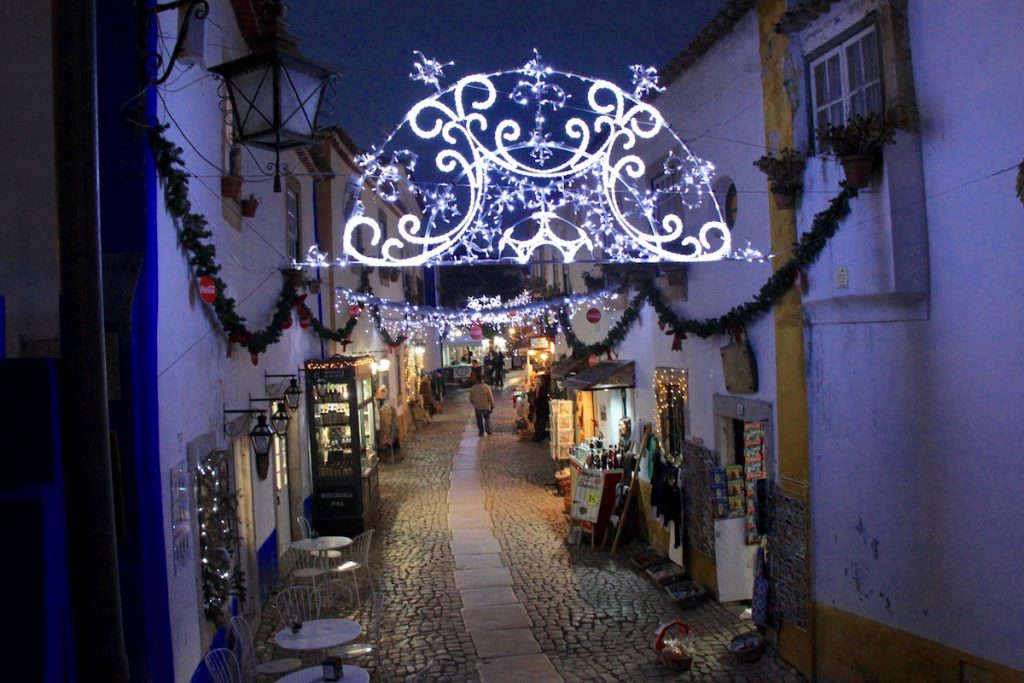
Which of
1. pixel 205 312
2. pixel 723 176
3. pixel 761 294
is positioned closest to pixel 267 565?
pixel 205 312

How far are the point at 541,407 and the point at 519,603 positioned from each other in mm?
14063

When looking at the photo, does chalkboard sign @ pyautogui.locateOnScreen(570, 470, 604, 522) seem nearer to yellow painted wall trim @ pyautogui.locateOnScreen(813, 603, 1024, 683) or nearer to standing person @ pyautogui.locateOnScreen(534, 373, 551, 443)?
yellow painted wall trim @ pyautogui.locateOnScreen(813, 603, 1024, 683)

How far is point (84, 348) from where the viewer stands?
3488 millimetres

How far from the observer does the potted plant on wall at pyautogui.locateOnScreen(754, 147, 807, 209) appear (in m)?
8.26

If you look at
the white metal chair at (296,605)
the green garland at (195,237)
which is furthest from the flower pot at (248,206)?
the white metal chair at (296,605)

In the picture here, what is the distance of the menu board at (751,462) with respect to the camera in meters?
10.3

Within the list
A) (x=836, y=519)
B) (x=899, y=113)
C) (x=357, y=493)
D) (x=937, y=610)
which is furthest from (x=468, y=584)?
(x=899, y=113)

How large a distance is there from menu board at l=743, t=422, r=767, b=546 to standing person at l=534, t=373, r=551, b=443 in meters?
14.1

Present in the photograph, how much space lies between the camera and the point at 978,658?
6.38 metres

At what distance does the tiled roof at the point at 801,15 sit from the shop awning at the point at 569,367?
354 inches

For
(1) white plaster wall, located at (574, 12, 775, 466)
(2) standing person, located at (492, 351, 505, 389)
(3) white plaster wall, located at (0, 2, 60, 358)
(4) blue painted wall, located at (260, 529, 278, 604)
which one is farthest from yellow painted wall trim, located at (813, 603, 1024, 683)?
(2) standing person, located at (492, 351, 505, 389)

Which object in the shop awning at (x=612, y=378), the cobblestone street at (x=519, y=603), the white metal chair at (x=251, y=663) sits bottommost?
the cobblestone street at (x=519, y=603)

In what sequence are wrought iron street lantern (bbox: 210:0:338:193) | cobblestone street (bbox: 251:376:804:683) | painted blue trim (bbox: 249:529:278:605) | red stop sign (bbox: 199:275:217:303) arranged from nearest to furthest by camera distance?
1. wrought iron street lantern (bbox: 210:0:338:193)
2. red stop sign (bbox: 199:275:217:303)
3. cobblestone street (bbox: 251:376:804:683)
4. painted blue trim (bbox: 249:529:278:605)

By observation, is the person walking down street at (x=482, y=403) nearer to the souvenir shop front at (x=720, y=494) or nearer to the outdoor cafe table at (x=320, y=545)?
the souvenir shop front at (x=720, y=494)
